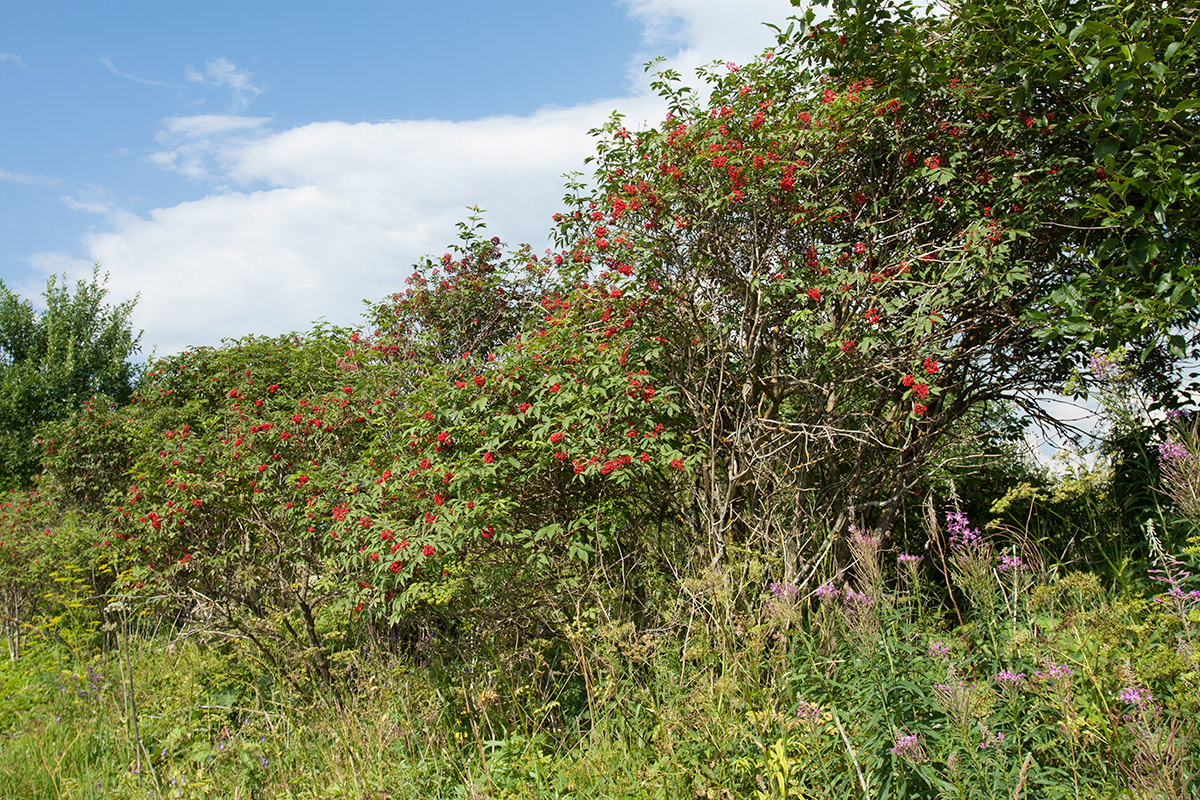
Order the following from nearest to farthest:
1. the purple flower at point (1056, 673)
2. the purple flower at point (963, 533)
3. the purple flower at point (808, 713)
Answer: the purple flower at point (1056, 673)
the purple flower at point (808, 713)
the purple flower at point (963, 533)

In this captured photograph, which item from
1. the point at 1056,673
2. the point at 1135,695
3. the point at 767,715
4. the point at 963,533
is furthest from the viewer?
the point at 963,533

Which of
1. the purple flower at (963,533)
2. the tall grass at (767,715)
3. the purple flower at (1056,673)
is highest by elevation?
the purple flower at (963,533)

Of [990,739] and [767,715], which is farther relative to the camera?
[767,715]

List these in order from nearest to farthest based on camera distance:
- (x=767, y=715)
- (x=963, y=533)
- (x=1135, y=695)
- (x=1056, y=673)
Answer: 1. (x=1056, y=673)
2. (x=1135, y=695)
3. (x=767, y=715)
4. (x=963, y=533)

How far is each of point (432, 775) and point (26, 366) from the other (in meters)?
13.4

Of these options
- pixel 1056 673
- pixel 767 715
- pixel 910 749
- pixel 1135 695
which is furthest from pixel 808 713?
pixel 1135 695

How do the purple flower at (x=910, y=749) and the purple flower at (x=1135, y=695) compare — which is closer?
the purple flower at (x=910, y=749)

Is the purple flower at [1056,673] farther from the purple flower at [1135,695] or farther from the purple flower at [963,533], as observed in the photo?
the purple flower at [963,533]

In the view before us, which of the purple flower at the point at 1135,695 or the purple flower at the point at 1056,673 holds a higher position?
the purple flower at the point at 1056,673

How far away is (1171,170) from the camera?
329 centimetres

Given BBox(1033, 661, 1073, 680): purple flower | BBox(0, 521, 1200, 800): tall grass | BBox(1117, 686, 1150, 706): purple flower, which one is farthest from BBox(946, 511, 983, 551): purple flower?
BBox(1117, 686, 1150, 706): purple flower

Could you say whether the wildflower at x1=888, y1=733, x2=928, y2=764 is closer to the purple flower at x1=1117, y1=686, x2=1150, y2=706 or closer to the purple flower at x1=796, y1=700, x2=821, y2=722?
the purple flower at x1=796, y1=700, x2=821, y2=722

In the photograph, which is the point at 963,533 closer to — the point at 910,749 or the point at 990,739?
the point at 990,739

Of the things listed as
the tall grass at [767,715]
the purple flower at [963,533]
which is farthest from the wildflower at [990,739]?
the purple flower at [963,533]
